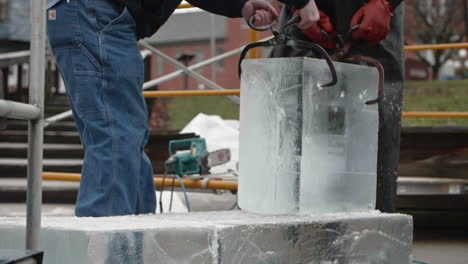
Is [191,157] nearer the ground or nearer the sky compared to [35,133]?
nearer the ground

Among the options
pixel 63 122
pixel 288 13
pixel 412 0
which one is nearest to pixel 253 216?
pixel 288 13

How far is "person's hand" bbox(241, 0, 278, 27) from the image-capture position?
234 centimetres

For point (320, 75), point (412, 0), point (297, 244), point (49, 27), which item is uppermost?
point (412, 0)

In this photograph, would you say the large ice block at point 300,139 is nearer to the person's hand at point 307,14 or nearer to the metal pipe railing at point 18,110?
the person's hand at point 307,14

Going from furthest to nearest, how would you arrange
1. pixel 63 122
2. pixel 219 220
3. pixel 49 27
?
pixel 63 122
pixel 49 27
pixel 219 220

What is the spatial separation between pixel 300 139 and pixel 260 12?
0.61m

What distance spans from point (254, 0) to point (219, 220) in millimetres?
924

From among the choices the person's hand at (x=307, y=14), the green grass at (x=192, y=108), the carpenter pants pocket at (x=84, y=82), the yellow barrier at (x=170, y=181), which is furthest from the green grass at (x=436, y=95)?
the carpenter pants pocket at (x=84, y=82)

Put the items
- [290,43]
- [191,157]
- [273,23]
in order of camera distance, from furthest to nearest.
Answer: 1. [191,157]
2. [273,23]
3. [290,43]

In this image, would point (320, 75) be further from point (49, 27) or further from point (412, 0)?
point (412, 0)

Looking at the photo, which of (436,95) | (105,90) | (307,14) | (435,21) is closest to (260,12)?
(307,14)

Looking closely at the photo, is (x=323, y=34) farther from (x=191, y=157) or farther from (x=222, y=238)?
(x=191, y=157)

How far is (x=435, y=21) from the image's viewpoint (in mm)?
25312

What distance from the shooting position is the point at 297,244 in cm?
174
